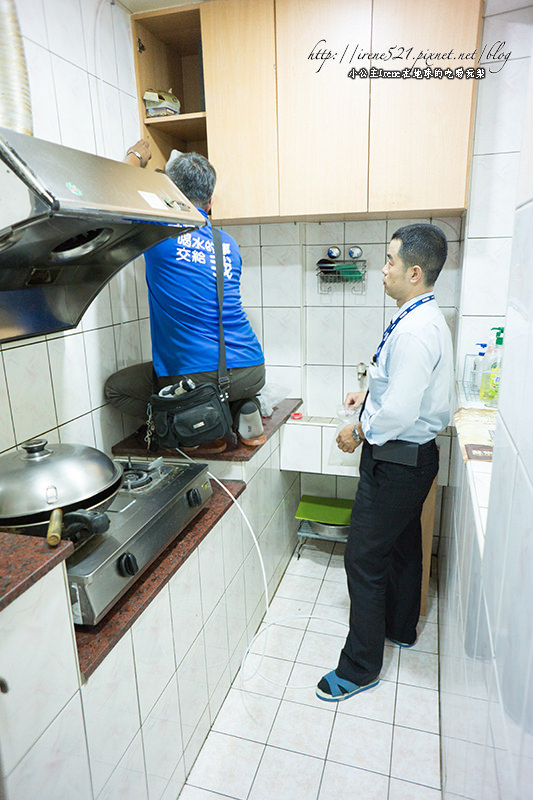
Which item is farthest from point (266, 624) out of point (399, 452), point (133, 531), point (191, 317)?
point (191, 317)

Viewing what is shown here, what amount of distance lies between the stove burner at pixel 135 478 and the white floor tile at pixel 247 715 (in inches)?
33.6

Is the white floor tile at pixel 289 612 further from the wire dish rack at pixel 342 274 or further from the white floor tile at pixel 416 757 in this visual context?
the wire dish rack at pixel 342 274

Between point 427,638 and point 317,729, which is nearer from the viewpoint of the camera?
point 317,729

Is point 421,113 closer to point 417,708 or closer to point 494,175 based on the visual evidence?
→ point 494,175

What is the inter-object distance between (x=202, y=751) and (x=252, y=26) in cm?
249

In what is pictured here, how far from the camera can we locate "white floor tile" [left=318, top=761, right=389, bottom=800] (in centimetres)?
143

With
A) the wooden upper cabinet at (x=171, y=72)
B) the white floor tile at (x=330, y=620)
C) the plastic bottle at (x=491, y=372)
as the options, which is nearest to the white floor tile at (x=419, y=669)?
the white floor tile at (x=330, y=620)

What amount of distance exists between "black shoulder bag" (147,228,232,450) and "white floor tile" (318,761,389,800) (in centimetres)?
105

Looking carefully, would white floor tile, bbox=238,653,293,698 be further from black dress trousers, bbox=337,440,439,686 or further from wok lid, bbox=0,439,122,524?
wok lid, bbox=0,439,122,524

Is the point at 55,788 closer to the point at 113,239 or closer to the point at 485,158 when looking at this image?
the point at 113,239

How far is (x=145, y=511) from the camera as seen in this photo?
1.31 m

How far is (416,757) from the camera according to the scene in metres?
1.54

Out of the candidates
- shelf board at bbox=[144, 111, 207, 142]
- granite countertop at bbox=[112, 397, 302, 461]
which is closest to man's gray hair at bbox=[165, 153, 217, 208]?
shelf board at bbox=[144, 111, 207, 142]

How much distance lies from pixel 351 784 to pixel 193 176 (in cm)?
191
